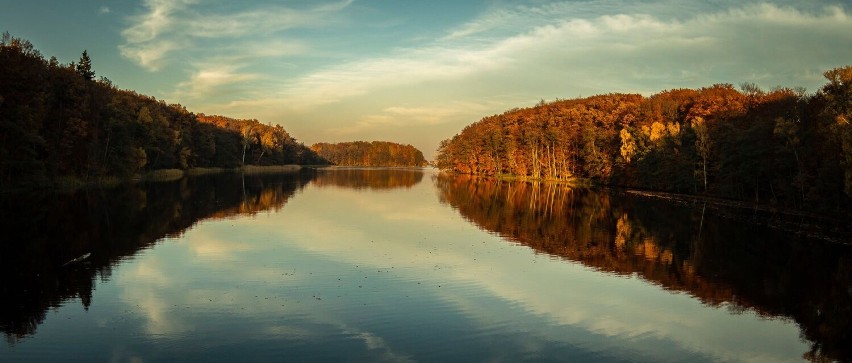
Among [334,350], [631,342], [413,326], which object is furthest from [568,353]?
[334,350]

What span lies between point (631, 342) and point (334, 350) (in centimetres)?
753

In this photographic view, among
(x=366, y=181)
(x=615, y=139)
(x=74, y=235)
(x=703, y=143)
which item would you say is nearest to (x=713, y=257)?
(x=74, y=235)

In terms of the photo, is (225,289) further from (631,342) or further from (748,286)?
(748,286)

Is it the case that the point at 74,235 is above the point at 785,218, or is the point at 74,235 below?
below

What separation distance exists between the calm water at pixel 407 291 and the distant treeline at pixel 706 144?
45.9 ft

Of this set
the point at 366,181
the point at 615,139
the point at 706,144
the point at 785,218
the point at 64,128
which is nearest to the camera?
the point at 785,218

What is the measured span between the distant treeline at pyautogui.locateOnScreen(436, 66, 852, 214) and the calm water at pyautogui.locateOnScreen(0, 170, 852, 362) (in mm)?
13998

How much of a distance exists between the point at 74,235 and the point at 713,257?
103ft

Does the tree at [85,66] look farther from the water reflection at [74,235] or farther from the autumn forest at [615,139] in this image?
the water reflection at [74,235]

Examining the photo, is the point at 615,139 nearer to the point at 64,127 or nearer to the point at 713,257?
the point at 713,257

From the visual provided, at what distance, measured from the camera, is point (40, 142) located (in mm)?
47938

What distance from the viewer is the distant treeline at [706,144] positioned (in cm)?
4212

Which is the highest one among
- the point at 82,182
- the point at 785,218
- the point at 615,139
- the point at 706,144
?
the point at 615,139

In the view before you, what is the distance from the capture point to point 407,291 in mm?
18250
